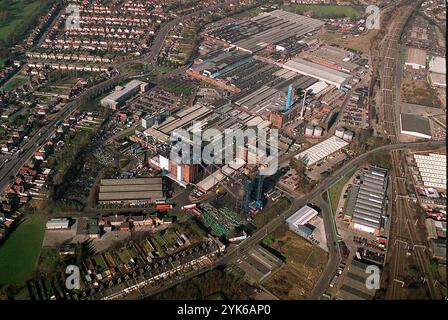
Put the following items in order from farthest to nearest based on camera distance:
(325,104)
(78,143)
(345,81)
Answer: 1. (345,81)
2. (325,104)
3. (78,143)

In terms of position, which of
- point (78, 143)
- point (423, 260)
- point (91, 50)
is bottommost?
point (423, 260)

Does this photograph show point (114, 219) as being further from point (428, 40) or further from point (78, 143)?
point (428, 40)

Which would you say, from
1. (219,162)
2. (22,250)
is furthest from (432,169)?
(22,250)

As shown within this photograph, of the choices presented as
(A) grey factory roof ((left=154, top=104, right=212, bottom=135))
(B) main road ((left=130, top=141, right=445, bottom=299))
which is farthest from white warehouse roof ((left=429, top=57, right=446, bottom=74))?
(A) grey factory roof ((left=154, top=104, right=212, bottom=135))

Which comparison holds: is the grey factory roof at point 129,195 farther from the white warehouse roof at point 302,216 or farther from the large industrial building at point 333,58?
the large industrial building at point 333,58

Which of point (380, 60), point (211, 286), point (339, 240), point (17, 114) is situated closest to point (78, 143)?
point (17, 114)

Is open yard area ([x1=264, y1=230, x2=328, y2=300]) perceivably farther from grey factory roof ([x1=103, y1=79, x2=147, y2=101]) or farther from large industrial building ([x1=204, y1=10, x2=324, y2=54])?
large industrial building ([x1=204, y1=10, x2=324, y2=54])
